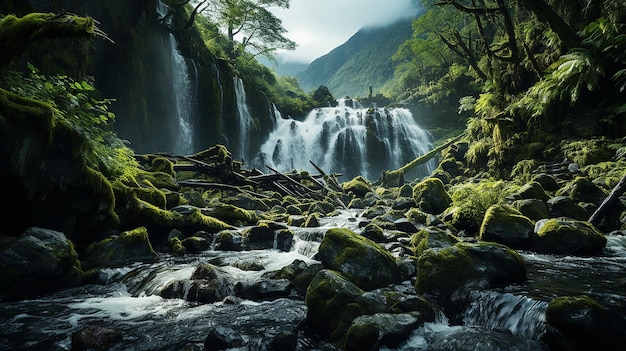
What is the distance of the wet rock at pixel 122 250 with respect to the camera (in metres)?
6.39

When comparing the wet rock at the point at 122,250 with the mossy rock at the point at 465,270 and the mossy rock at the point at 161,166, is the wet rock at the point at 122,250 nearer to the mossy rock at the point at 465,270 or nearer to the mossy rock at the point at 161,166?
the mossy rock at the point at 161,166

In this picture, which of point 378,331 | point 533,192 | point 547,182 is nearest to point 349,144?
point 547,182

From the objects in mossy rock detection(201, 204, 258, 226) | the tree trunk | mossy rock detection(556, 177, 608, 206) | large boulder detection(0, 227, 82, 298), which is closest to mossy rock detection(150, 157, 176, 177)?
mossy rock detection(201, 204, 258, 226)

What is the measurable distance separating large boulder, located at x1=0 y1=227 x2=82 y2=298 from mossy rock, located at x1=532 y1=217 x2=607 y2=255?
920 cm

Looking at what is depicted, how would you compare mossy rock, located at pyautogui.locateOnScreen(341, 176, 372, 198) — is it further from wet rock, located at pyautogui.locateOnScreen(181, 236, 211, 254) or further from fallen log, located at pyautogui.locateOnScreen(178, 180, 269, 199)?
wet rock, located at pyautogui.locateOnScreen(181, 236, 211, 254)

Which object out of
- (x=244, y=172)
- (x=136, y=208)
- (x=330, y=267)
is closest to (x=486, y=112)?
(x=244, y=172)

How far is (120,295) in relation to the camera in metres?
5.26

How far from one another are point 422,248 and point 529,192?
5.81 meters

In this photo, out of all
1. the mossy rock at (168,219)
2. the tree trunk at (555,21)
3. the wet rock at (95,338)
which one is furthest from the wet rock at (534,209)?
the wet rock at (95,338)

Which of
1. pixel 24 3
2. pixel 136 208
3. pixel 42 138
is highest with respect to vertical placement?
pixel 24 3

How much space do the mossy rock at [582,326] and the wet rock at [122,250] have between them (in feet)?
24.3

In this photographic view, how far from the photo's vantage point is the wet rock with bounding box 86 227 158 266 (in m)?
6.39

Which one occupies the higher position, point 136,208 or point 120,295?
point 136,208

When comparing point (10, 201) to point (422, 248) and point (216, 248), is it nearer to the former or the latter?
point (216, 248)
